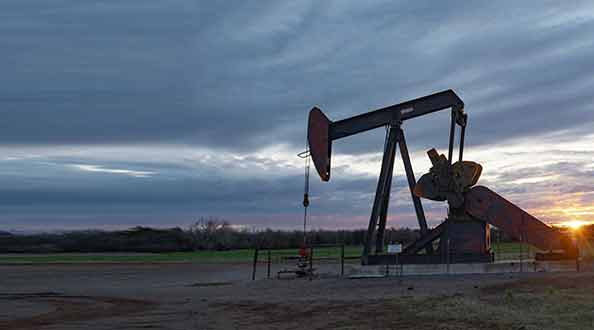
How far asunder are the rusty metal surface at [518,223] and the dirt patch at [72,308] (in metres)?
9.41

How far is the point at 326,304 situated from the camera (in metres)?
14.8

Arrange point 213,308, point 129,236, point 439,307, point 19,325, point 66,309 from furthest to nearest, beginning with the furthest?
point 129,236, point 66,309, point 213,308, point 19,325, point 439,307

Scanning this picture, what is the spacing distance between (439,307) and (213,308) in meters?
Answer: 5.16

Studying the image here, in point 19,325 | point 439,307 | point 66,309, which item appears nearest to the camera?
point 439,307

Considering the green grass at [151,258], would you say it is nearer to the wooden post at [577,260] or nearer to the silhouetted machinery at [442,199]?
the silhouetted machinery at [442,199]

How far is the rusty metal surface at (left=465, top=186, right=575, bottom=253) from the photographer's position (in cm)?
1984

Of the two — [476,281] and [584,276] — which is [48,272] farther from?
[584,276]

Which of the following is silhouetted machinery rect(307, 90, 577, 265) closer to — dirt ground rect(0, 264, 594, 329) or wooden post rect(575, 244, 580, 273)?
wooden post rect(575, 244, 580, 273)

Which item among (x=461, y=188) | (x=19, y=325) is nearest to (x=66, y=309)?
(x=19, y=325)

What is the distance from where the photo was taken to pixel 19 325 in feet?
43.7

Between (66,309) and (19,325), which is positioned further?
(66,309)

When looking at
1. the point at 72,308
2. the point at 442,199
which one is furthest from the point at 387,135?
the point at 72,308

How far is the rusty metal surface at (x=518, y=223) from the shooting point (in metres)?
19.8

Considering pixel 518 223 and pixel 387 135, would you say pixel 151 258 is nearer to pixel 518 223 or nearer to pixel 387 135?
pixel 387 135
